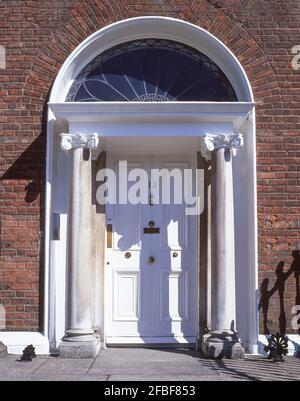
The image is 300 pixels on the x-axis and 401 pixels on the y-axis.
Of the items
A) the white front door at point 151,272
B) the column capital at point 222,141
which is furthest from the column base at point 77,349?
the column capital at point 222,141

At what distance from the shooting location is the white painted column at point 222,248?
6.56 m

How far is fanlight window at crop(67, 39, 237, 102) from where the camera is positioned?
729 cm

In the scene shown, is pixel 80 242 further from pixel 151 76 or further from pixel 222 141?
pixel 151 76

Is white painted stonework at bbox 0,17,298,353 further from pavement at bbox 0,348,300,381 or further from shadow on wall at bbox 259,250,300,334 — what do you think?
pavement at bbox 0,348,300,381

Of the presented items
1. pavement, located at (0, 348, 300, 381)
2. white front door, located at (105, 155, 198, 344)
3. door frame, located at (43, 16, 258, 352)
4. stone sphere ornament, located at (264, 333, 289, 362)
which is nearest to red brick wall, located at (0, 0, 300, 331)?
door frame, located at (43, 16, 258, 352)

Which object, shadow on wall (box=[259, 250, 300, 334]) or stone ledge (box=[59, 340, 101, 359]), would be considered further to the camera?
shadow on wall (box=[259, 250, 300, 334])

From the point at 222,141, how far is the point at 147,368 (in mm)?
2662

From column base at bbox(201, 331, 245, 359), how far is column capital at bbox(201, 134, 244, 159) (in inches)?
82.8

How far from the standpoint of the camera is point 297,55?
7184mm

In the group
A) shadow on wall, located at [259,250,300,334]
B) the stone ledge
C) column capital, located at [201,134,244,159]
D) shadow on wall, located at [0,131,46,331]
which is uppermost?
column capital, located at [201,134,244,159]

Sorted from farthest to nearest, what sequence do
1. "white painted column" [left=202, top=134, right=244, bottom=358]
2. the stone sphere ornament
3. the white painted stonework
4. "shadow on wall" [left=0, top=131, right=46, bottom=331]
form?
"shadow on wall" [left=0, top=131, right=46, bottom=331], the white painted stonework, "white painted column" [left=202, top=134, right=244, bottom=358], the stone sphere ornament

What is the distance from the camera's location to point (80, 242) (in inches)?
265

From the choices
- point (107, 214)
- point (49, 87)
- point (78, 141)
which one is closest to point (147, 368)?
point (107, 214)

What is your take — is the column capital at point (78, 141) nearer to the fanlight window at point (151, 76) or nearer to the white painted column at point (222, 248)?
the fanlight window at point (151, 76)
